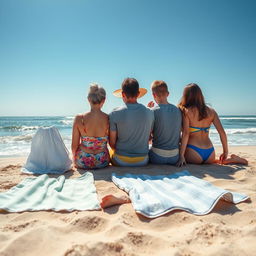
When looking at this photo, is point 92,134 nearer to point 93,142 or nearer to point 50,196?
point 93,142

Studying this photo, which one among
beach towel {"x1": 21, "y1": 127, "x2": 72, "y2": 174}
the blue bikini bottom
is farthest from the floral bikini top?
the blue bikini bottom

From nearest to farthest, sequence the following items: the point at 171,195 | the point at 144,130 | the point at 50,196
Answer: the point at 171,195
the point at 50,196
the point at 144,130

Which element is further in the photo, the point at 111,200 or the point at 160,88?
the point at 160,88

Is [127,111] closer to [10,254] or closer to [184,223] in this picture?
[184,223]

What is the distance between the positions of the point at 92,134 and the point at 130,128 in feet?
2.41

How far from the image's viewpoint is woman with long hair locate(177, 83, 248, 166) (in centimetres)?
421

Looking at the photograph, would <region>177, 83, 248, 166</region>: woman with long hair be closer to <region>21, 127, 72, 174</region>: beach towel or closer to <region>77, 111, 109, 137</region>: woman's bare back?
<region>77, 111, 109, 137</region>: woman's bare back

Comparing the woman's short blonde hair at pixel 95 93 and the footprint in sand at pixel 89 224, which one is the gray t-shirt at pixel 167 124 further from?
the footprint in sand at pixel 89 224

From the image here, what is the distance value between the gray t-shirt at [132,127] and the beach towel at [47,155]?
42.3 inches

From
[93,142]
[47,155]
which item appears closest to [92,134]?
[93,142]

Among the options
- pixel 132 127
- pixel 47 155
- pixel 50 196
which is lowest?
pixel 50 196

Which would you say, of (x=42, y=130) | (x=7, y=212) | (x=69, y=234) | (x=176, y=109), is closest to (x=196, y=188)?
(x=69, y=234)

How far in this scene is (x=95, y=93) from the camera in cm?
393

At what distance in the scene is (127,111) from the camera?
3.89 m
